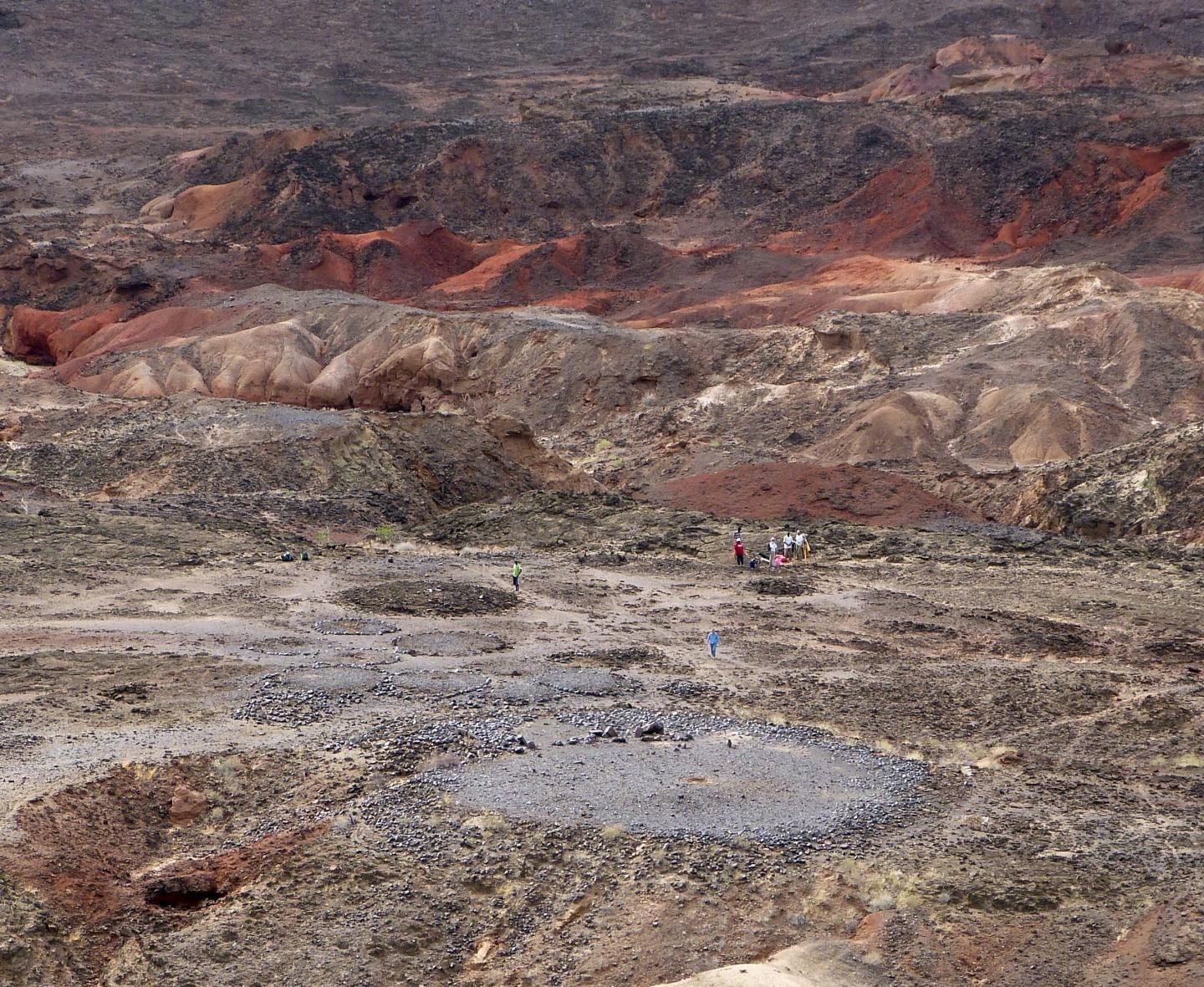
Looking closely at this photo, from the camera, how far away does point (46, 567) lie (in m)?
24.8

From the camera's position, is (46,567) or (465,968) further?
(46,567)

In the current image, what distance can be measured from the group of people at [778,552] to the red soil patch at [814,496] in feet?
10.5

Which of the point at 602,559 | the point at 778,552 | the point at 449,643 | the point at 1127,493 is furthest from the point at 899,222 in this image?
the point at 449,643

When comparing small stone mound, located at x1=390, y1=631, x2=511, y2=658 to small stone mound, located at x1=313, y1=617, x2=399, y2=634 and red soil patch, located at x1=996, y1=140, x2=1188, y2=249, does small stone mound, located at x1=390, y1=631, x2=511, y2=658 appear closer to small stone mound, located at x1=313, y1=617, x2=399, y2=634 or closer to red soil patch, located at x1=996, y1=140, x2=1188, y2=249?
small stone mound, located at x1=313, y1=617, x2=399, y2=634

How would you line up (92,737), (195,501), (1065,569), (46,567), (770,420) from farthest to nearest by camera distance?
(770,420) → (195,501) → (1065,569) → (46,567) → (92,737)

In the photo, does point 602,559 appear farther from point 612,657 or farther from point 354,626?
point 612,657

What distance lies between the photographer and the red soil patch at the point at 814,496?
31875mm

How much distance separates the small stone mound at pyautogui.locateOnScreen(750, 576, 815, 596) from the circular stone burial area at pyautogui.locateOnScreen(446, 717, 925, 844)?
28.4 ft

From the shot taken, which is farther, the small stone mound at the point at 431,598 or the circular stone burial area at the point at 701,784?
the small stone mound at the point at 431,598

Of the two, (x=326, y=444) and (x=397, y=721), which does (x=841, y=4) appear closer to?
(x=326, y=444)

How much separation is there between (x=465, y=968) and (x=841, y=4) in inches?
3980

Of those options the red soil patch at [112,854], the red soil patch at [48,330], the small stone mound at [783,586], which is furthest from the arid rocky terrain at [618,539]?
the small stone mound at [783,586]

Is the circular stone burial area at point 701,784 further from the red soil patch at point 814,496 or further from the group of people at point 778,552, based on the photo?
the red soil patch at point 814,496

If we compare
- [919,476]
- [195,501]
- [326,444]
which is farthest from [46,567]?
[919,476]
